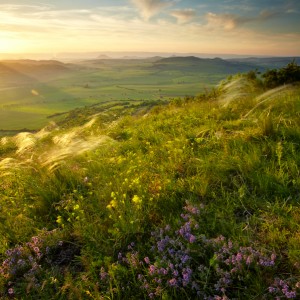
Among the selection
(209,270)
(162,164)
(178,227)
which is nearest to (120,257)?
(178,227)

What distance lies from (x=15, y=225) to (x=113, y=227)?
1.43 meters

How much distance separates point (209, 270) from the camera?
270 cm

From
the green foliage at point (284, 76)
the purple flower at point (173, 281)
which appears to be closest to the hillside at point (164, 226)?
the purple flower at point (173, 281)

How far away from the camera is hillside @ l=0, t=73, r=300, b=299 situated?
267 centimetres

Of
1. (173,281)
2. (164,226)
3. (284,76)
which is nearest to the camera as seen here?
(173,281)

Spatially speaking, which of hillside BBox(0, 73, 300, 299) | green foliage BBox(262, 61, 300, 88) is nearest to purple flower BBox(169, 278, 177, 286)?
hillside BBox(0, 73, 300, 299)

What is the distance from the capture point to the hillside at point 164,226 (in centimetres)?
267

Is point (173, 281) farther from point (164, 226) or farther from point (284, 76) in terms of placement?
point (284, 76)

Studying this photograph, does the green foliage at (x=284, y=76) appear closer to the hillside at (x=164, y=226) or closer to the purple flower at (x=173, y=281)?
the hillside at (x=164, y=226)

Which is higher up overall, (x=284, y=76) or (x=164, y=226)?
(x=284, y=76)

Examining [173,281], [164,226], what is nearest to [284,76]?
[164,226]

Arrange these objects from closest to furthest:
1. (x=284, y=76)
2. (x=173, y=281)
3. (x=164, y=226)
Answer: (x=173, y=281), (x=164, y=226), (x=284, y=76)

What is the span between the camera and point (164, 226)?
3.43 meters

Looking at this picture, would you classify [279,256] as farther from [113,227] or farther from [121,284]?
[113,227]
